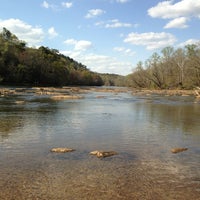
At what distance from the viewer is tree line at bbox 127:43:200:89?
300 ft

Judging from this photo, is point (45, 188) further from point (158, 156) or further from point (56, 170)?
point (158, 156)

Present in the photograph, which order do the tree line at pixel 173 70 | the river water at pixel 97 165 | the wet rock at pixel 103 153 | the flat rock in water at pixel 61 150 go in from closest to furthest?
the river water at pixel 97 165 → the wet rock at pixel 103 153 → the flat rock in water at pixel 61 150 → the tree line at pixel 173 70

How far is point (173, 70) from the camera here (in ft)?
346

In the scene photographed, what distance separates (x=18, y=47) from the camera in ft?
366

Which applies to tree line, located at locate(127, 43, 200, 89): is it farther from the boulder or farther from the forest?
the boulder

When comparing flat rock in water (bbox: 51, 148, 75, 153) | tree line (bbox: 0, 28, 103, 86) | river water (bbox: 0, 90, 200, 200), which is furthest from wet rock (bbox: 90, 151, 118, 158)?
tree line (bbox: 0, 28, 103, 86)

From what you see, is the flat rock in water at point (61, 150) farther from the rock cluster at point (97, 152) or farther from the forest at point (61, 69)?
the forest at point (61, 69)

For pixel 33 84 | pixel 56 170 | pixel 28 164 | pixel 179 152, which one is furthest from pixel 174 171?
pixel 33 84

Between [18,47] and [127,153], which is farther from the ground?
[18,47]

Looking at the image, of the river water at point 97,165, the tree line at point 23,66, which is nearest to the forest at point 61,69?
the tree line at point 23,66

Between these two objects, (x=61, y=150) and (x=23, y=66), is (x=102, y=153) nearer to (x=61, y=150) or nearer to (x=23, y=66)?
(x=61, y=150)

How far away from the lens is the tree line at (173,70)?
91375 millimetres

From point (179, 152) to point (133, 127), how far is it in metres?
6.32

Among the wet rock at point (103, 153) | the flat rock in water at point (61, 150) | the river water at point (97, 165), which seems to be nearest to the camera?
the river water at point (97, 165)
